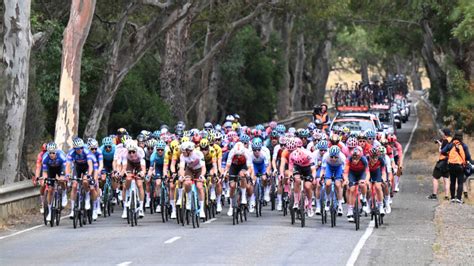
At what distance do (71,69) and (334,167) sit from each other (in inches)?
422

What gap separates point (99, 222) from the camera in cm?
2405

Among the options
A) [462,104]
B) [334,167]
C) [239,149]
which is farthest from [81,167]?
[462,104]

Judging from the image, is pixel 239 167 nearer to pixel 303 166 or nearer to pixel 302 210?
pixel 303 166

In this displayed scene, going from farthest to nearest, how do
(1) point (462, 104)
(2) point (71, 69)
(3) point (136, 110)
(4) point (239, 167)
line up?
(1) point (462, 104) < (3) point (136, 110) < (2) point (71, 69) < (4) point (239, 167)

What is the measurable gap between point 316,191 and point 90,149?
4770 mm

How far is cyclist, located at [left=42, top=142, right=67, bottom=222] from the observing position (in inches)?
896

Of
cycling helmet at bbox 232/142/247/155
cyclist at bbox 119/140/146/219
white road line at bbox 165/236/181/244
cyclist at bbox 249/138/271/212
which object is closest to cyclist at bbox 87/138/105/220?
cyclist at bbox 119/140/146/219

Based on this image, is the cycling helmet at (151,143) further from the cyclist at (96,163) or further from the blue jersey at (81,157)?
the blue jersey at (81,157)

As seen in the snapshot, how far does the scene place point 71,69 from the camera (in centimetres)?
3094

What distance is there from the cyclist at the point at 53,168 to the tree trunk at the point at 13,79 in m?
4.85

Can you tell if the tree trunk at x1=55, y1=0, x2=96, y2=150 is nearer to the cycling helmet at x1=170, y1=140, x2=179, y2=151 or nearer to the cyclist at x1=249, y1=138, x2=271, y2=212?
the cycling helmet at x1=170, y1=140, x2=179, y2=151

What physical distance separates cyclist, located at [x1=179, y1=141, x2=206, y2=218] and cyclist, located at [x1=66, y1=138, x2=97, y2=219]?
1.91 metres

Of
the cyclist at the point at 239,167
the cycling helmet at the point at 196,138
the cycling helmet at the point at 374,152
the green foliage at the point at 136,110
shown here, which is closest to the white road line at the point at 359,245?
the cycling helmet at the point at 374,152

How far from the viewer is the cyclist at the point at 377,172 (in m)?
22.5
